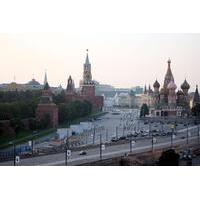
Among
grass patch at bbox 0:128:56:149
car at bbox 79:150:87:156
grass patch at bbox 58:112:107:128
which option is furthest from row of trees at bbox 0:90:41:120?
car at bbox 79:150:87:156

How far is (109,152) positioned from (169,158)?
82 cm

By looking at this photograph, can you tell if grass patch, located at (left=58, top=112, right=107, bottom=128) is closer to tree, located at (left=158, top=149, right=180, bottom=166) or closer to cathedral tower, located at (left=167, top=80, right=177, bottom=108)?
tree, located at (left=158, top=149, right=180, bottom=166)

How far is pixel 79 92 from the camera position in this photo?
7539 mm

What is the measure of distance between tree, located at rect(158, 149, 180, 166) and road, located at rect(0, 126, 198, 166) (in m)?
0.39

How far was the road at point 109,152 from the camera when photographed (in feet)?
21.4

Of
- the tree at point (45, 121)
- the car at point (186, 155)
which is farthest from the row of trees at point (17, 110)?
the car at point (186, 155)

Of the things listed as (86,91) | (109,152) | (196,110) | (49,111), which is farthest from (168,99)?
(49,111)

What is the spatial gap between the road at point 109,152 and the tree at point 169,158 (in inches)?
15.4

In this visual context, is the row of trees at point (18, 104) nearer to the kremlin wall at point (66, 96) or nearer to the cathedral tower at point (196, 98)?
the kremlin wall at point (66, 96)

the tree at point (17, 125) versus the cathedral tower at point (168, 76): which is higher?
the cathedral tower at point (168, 76)
